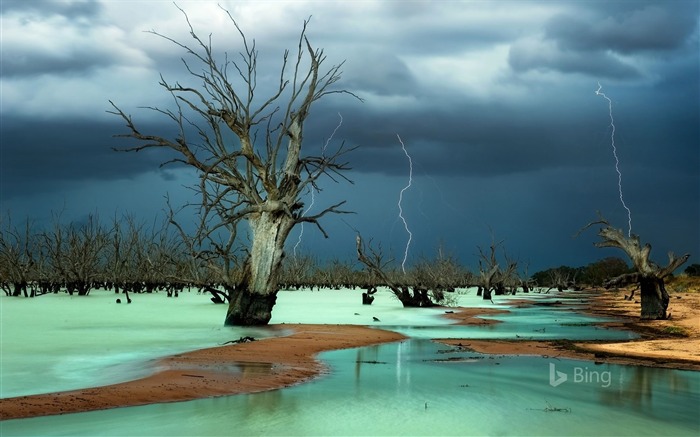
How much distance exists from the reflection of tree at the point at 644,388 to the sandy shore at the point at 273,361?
Answer: 36.2 inches

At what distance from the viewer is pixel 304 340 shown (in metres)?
15.9

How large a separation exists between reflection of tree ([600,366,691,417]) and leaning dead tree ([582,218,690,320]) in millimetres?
12916

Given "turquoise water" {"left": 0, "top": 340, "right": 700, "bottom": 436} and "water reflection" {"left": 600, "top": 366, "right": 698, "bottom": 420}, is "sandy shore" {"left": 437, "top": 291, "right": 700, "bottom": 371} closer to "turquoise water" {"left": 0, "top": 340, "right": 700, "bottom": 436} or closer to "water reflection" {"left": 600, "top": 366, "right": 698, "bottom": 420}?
"water reflection" {"left": 600, "top": 366, "right": 698, "bottom": 420}

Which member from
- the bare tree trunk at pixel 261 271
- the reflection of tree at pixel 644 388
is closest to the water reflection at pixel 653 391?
the reflection of tree at pixel 644 388

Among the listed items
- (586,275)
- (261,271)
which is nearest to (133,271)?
(261,271)

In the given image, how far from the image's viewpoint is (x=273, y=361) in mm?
12117

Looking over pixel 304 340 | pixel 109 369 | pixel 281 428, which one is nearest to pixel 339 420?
pixel 281 428

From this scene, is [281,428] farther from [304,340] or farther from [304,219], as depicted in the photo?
[304,219]

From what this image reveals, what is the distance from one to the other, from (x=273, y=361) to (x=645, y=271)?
1642 centimetres

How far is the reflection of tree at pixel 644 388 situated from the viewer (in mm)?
8742

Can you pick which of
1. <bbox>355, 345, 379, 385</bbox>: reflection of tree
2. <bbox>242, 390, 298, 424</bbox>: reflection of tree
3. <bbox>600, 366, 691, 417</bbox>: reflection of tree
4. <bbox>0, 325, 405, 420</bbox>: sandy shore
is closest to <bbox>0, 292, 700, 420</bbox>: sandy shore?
<bbox>0, 325, 405, 420</bbox>: sandy shore

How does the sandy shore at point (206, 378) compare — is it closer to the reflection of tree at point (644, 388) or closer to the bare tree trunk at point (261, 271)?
the bare tree trunk at point (261, 271)

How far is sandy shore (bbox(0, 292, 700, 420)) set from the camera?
8.09 meters

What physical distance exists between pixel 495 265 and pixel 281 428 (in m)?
47.6
